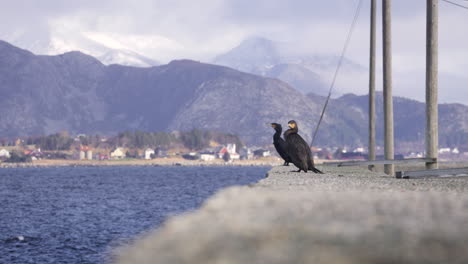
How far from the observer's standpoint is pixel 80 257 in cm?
3800

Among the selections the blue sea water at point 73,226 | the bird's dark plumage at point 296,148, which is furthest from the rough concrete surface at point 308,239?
the bird's dark plumage at point 296,148

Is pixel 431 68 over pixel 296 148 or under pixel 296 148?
over

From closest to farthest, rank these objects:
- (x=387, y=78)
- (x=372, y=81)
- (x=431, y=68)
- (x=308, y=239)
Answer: (x=308, y=239) → (x=431, y=68) → (x=387, y=78) → (x=372, y=81)

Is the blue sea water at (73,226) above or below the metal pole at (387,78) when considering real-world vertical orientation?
below

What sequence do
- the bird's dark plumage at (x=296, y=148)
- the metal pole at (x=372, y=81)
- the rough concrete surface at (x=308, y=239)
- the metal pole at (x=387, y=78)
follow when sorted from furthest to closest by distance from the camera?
1. the metal pole at (x=372, y=81)
2. the metal pole at (x=387, y=78)
3. the bird's dark plumage at (x=296, y=148)
4. the rough concrete surface at (x=308, y=239)

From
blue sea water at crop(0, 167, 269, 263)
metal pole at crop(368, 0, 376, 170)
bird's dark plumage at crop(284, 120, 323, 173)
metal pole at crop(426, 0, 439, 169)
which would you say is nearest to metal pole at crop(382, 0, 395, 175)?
metal pole at crop(368, 0, 376, 170)

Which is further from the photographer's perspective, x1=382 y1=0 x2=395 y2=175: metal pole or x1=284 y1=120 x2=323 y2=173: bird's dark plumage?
x1=382 y1=0 x2=395 y2=175: metal pole

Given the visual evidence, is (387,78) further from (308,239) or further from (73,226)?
(73,226)

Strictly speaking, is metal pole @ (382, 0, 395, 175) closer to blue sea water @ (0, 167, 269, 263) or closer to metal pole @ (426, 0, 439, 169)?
metal pole @ (426, 0, 439, 169)

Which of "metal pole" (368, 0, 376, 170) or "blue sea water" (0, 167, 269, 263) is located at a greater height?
"metal pole" (368, 0, 376, 170)

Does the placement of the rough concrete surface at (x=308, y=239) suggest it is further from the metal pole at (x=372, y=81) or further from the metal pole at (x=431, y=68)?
the metal pole at (x=372, y=81)

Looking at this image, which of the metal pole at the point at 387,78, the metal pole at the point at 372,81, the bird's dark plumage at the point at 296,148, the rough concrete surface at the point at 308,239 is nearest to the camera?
the rough concrete surface at the point at 308,239

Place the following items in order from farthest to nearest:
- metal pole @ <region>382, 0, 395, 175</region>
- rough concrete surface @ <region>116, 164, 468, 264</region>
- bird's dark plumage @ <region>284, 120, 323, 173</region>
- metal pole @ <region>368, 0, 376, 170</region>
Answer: metal pole @ <region>368, 0, 376, 170</region> < metal pole @ <region>382, 0, 395, 175</region> < bird's dark plumage @ <region>284, 120, 323, 173</region> < rough concrete surface @ <region>116, 164, 468, 264</region>

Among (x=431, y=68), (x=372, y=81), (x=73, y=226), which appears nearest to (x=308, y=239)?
(x=431, y=68)
